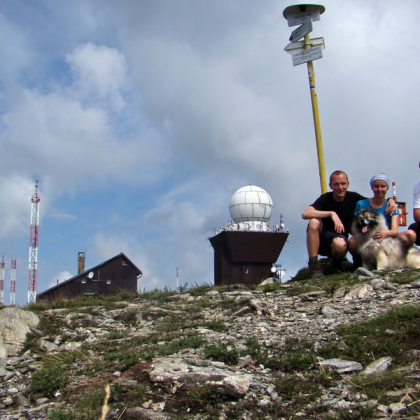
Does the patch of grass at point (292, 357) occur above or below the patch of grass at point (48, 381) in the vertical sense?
above

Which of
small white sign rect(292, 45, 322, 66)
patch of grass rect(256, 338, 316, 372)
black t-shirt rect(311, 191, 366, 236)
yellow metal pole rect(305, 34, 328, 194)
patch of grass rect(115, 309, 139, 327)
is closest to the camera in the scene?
patch of grass rect(256, 338, 316, 372)

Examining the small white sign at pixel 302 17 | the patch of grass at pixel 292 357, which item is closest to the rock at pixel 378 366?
the patch of grass at pixel 292 357

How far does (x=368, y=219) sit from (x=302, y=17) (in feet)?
27.2

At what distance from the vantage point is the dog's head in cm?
759

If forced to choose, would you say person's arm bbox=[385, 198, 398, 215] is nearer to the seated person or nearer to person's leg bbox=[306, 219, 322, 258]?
the seated person

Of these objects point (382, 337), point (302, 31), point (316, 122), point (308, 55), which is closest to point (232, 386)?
point (382, 337)

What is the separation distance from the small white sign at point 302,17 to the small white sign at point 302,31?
144 mm

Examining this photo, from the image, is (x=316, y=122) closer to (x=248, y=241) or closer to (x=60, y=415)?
(x=60, y=415)

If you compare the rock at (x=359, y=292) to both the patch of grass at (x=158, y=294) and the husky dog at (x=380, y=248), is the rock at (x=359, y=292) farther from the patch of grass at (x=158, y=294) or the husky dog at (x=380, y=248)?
the patch of grass at (x=158, y=294)

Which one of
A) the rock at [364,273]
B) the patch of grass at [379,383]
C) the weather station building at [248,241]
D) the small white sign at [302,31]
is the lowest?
the patch of grass at [379,383]

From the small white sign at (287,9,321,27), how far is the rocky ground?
30.9ft

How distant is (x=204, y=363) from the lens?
3.99 meters

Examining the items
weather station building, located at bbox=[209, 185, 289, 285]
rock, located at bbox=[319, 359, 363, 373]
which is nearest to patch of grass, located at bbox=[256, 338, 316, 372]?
rock, located at bbox=[319, 359, 363, 373]

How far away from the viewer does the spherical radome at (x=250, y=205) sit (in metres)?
28.5
